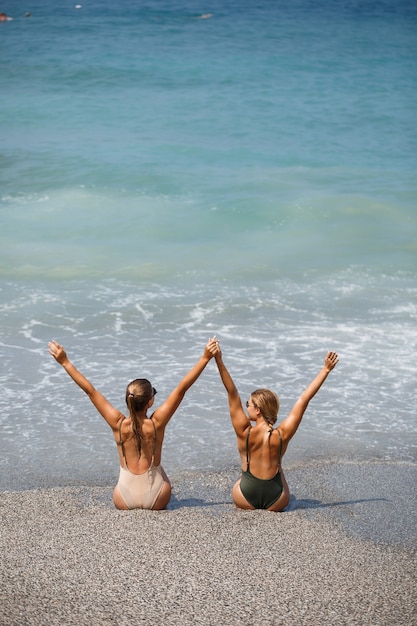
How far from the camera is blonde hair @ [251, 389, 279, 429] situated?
582cm

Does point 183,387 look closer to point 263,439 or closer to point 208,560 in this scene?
point 263,439

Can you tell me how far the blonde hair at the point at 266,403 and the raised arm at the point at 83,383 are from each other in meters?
0.99

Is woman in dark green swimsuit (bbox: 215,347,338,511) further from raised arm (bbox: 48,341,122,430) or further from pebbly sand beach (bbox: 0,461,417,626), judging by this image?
raised arm (bbox: 48,341,122,430)

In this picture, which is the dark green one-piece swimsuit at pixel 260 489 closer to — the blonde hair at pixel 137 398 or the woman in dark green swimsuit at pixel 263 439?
the woman in dark green swimsuit at pixel 263 439

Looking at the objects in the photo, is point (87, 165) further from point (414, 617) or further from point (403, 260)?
point (414, 617)

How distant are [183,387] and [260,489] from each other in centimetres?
91

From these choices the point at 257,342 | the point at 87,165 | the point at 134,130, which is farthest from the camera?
the point at 134,130

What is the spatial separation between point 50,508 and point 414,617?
273cm

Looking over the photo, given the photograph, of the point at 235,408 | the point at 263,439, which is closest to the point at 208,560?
the point at 263,439

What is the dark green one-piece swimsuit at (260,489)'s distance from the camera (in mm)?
5844

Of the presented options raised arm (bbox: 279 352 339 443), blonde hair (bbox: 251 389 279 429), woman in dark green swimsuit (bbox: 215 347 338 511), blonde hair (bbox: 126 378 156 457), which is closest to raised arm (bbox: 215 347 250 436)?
woman in dark green swimsuit (bbox: 215 347 338 511)

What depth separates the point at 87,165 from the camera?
1938 centimetres

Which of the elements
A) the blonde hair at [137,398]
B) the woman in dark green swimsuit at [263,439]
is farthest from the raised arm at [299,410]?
the blonde hair at [137,398]

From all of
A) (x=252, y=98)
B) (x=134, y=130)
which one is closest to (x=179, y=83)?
(x=252, y=98)
